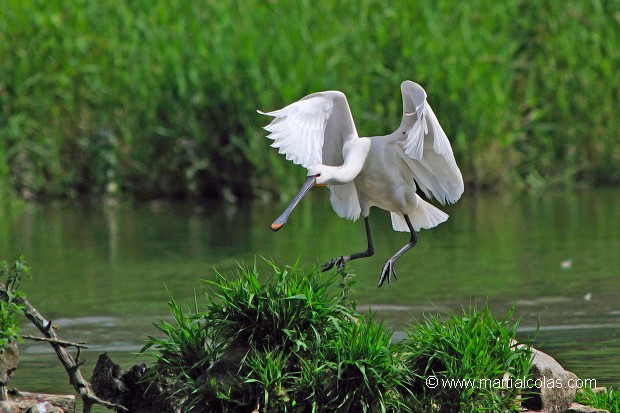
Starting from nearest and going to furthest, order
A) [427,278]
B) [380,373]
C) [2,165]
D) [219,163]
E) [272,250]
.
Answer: [380,373], [427,278], [272,250], [2,165], [219,163]

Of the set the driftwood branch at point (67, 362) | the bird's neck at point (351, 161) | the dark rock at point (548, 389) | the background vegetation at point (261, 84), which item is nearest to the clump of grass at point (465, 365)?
the dark rock at point (548, 389)

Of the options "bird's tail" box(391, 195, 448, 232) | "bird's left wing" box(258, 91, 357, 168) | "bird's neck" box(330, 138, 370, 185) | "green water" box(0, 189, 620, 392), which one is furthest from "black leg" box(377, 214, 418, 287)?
"bird's left wing" box(258, 91, 357, 168)

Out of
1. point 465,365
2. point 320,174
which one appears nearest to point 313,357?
point 465,365

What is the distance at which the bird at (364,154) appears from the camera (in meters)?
8.23

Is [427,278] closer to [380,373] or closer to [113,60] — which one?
[380,373]

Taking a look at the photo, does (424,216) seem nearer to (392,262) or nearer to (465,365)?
(392,262)

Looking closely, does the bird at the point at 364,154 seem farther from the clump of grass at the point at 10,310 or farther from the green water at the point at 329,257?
the clump of grass at the point at 10,310

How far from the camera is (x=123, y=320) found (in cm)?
1105

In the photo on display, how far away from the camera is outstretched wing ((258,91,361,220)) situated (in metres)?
8.49

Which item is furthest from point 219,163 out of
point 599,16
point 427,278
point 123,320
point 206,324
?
point 206,324

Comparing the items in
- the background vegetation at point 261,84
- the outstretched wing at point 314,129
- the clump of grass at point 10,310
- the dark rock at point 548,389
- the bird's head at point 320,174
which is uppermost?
the background vegetation at point 261,84

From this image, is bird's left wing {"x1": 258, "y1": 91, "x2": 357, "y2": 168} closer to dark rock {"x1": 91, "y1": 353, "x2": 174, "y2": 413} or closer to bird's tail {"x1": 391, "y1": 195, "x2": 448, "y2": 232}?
bird's tail {"x1": 391, "y1": 195, "x2": 448, "y2": 232}

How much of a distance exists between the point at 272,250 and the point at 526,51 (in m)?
7.57

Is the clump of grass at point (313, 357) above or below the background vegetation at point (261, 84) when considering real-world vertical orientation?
below
